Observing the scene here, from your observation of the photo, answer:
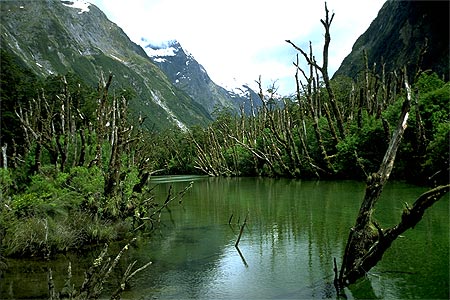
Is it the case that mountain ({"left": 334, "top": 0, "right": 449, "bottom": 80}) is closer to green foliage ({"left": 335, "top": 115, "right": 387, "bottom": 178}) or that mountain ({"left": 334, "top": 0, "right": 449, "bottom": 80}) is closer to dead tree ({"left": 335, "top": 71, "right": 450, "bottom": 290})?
green foliage ({"left": 335, "top": 115, "right": 387, "bottom": 178})

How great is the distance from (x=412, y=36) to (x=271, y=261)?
63.7 metres

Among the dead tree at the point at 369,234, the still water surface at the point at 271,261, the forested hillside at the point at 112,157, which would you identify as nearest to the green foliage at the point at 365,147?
the forested hillside at the point at 112,157

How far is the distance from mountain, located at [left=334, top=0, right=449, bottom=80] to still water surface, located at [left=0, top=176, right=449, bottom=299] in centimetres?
3082

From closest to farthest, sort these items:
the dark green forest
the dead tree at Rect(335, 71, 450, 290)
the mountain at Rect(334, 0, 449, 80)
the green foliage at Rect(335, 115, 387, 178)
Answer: the dead tree at Rect(335, 71, 450, 290)
the dark green forest
the green foliage at Rect(335, 115, 387, 178)
the mountain at Rect(334, 0, 449, 80)

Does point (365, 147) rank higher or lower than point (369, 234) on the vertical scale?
higher

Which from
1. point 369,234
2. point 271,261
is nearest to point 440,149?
point 271,261

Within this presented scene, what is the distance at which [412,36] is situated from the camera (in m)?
65.8

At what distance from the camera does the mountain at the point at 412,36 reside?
55125mm

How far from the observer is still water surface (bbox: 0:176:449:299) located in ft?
28.9

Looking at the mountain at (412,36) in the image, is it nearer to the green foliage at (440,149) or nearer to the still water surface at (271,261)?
the green foliage at (440,149)

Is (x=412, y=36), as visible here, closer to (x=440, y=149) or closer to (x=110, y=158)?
(x=440, y=149)

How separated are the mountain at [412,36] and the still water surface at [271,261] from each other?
30822 mm

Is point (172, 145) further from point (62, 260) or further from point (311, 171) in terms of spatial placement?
point (62, 260)

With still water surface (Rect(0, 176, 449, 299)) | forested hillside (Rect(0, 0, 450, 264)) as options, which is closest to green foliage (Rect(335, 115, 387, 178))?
forested hillside (Rect(0, 0, 450, 264))
